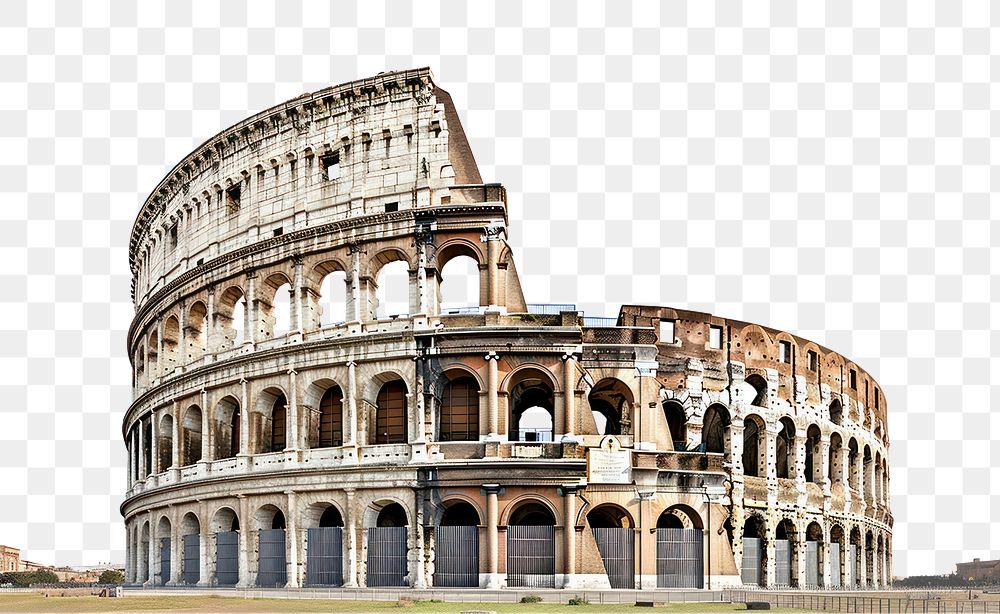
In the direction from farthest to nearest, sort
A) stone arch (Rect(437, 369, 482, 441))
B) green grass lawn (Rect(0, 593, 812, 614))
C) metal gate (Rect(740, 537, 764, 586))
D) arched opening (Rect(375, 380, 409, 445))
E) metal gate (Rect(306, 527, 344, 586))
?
metal gate (Rect(740, 537, 764, 586))
arched opening (Rect(375, 380, 409, 445))
metal gate (Rect(306, 527, 344, 586))
stone arch (Rect(437, 369, 482, 441))
green grass lawn (Rect(0, 593, 812, 614))

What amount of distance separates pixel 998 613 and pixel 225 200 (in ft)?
95.0

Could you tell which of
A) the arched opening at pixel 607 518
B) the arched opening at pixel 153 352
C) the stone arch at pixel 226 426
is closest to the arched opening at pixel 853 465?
the arched opening at pixel 607 518

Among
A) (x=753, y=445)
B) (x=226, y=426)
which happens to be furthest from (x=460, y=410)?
(x=753, y=445)

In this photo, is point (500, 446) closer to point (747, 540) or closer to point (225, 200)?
point (747, 540)

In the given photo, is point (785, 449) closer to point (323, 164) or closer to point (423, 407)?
point (423, 407)

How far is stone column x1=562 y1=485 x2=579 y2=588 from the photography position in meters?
32.3

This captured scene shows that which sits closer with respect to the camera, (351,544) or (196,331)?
(351,544)

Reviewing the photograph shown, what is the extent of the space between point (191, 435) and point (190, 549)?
173 inches

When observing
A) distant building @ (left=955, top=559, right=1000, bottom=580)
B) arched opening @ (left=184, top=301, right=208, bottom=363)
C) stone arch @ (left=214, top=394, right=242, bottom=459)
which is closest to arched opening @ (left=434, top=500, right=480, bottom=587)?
stone arch @ (left=214, top=394, right=242, bottom=459)

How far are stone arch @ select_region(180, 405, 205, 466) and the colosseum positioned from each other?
11cm

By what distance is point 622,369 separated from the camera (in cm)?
3494

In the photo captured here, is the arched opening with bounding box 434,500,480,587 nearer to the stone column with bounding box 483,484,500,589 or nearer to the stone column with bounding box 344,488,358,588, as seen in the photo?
the stone column with bounding box 483,484,500,589

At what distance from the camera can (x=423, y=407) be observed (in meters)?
34.1

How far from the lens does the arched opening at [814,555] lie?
135 feet
